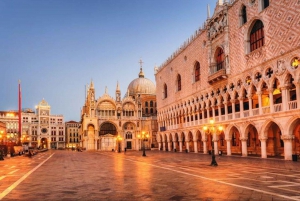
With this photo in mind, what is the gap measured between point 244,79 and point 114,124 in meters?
43.1

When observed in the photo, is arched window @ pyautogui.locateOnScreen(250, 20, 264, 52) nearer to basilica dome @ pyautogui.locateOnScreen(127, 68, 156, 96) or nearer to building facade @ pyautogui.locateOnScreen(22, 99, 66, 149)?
basilica dome @ pyautogui.locateOnScreen(127, 68, 156, 96)

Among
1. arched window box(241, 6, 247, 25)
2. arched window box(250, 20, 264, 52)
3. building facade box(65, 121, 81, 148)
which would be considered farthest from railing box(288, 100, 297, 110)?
building facade box(65, 121, 81, 148)

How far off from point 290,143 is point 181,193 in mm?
18456

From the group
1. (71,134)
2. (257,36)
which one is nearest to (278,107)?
(257,36)

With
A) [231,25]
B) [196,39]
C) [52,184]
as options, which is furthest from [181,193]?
[196,39]

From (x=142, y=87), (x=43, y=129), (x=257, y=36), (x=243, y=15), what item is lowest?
(x=43, y=129)

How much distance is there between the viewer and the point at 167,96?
57.2 metres

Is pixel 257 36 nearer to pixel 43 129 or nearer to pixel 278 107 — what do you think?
pixel 278 107

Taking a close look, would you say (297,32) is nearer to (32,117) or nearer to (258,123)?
(258,123)

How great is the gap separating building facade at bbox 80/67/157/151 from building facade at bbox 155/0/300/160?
755 inches

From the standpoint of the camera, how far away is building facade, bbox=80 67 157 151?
68312mm

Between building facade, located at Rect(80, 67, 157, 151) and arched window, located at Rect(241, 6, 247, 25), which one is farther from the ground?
arched window, located at Rect(241, 6, 247, 25)

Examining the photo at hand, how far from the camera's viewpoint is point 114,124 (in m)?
70.3

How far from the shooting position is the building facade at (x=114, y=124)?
6831 centimetres
